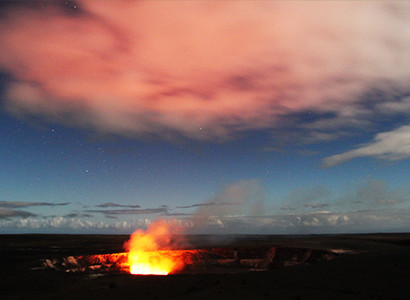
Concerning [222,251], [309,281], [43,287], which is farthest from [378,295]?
[222,251]

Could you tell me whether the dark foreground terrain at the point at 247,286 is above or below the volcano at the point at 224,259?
above

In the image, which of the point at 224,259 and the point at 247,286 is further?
the point at 224,259

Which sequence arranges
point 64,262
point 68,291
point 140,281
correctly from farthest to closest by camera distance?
point 64,262 < point 140,281 < point 68,291

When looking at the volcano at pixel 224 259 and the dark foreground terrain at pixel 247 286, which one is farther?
the volcano at pixel 224 259

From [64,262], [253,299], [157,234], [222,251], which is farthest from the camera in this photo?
[157,234]

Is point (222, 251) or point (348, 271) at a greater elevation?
point (348, 271)

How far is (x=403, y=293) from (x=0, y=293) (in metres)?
24.2

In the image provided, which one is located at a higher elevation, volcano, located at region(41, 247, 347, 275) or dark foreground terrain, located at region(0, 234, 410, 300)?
dark foreground terrain, located at region(0, 234, 410, 300)

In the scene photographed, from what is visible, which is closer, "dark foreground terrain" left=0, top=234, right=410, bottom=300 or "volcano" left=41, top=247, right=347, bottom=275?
"dark foreground terrain" left=0, top=234, right=410, bottom=300

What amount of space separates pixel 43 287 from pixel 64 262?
62.0 ft

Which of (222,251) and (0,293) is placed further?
(222,251)

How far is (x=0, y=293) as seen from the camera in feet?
67.0

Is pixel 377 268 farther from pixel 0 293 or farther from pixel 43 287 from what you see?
pixel 0 293

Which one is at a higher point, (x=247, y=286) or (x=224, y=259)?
(x=247, y=286)
